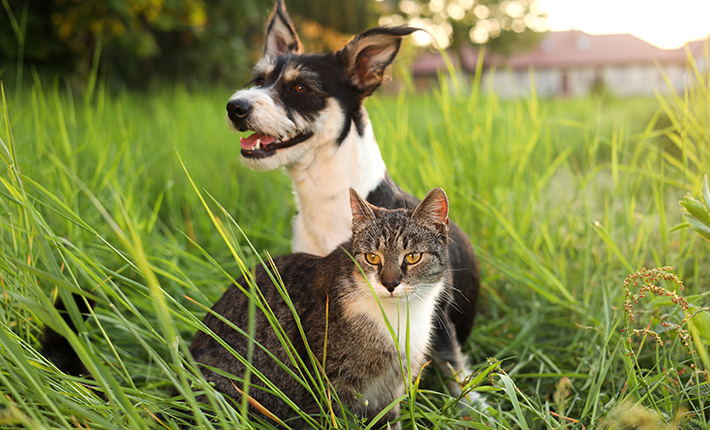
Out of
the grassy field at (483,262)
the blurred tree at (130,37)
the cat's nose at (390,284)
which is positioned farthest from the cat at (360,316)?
the blurred tree at (130,37)

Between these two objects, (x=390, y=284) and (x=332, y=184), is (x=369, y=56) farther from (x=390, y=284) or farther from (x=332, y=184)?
(x=390, y=284)

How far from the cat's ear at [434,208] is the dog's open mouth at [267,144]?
0.87 m

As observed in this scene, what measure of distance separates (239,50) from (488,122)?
33.8ft

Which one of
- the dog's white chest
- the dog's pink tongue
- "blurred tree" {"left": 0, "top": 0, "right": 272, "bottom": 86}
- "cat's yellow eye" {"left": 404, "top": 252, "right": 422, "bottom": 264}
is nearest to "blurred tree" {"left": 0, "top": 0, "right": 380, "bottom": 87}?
"blurred tree" {"left": 0, "top": 0, "right": 272, "bottom": 86}

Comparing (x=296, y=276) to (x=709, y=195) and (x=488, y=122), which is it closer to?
(x=709, y=195)

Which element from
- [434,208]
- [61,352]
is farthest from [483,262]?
[61,352]

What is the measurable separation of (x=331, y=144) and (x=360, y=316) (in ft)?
3.45

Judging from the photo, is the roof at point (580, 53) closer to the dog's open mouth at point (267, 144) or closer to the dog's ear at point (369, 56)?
the dog's ear at point (369, 56)

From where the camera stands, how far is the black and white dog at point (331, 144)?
2.31 meters

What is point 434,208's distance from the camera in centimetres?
178

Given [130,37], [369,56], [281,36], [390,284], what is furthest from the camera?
[130,37]

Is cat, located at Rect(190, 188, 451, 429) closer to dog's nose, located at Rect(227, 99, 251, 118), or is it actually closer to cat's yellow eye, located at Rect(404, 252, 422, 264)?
cat's yellow eye, located at Rect(404, 252, 422, 264)

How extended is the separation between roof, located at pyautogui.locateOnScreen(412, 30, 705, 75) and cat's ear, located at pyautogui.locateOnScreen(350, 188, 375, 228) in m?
40.4

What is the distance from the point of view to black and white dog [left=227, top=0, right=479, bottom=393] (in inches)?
91.0
